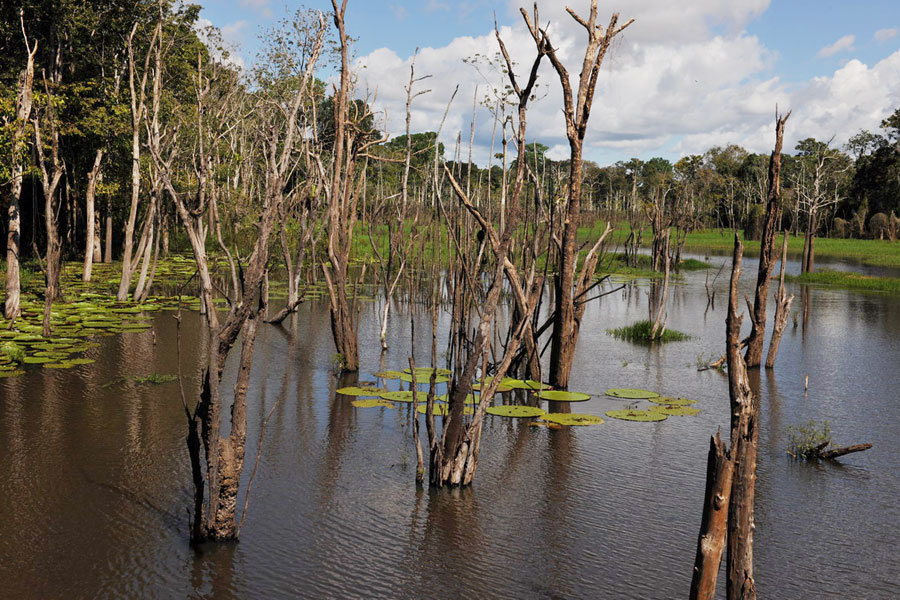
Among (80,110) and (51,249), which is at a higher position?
(80,110)

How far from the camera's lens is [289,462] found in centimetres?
717

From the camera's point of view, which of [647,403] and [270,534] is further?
[647,403]

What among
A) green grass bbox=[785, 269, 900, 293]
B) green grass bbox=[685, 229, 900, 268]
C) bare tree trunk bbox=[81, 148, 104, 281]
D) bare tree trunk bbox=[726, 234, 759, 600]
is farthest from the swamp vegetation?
green grass bbox=[685, 229, 900, 268]

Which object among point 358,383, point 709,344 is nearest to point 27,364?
point 358,383

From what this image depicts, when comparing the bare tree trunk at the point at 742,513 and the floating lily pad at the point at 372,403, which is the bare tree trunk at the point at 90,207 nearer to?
the floating lily pad at the point at 372,403

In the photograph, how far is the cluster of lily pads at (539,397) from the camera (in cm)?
858

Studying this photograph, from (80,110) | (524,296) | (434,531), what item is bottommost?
(434,531)

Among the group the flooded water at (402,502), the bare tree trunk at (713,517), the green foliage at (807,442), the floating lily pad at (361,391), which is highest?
the bare tree trunk at (713,517)

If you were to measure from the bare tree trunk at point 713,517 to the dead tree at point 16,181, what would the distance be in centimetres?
1132

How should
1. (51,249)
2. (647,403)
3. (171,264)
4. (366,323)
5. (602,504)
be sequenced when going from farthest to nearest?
(171,264), (366,323), (51,249), (647,403), (602,504)

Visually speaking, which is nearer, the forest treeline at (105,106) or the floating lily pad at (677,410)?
the floating lily pad at (677,410)

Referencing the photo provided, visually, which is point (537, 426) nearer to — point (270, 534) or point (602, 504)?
point (602, 504)

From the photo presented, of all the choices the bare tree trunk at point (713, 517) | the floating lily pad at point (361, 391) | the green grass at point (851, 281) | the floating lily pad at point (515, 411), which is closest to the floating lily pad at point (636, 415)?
the floating lily pad at point (515, 411)

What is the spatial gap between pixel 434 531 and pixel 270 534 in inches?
45.6
